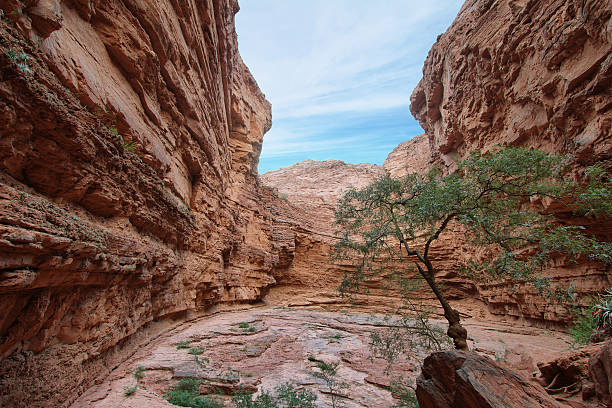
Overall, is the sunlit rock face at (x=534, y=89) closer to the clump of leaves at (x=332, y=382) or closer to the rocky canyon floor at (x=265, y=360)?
the rocky canyon floor at (x=265, y=360)

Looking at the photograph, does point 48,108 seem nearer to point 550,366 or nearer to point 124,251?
point 124,251

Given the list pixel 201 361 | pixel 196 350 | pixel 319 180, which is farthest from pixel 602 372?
pixel 319 180

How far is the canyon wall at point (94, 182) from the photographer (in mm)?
2889

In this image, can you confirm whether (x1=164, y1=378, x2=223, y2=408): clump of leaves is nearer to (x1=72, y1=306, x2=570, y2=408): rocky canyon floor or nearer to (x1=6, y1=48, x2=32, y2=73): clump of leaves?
(x1=72, y1=306, x2=570, y2=408): rocky canyon floor

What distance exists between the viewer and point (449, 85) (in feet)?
55.9

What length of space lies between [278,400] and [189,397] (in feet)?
4.61

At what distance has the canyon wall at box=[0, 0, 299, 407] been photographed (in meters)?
2.89

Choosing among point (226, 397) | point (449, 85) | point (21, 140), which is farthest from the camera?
point (449, 85)

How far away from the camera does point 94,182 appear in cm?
425

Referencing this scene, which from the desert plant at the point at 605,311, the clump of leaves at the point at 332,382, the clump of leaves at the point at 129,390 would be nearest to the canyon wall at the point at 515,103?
the desert plant at the point at 605,311

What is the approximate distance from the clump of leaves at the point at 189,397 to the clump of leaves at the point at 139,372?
32.5 inches

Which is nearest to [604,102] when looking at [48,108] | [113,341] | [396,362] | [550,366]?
[550,366]

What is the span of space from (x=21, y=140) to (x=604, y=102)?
41.8 feet

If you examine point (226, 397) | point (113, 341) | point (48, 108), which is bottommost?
point (226, 397)
